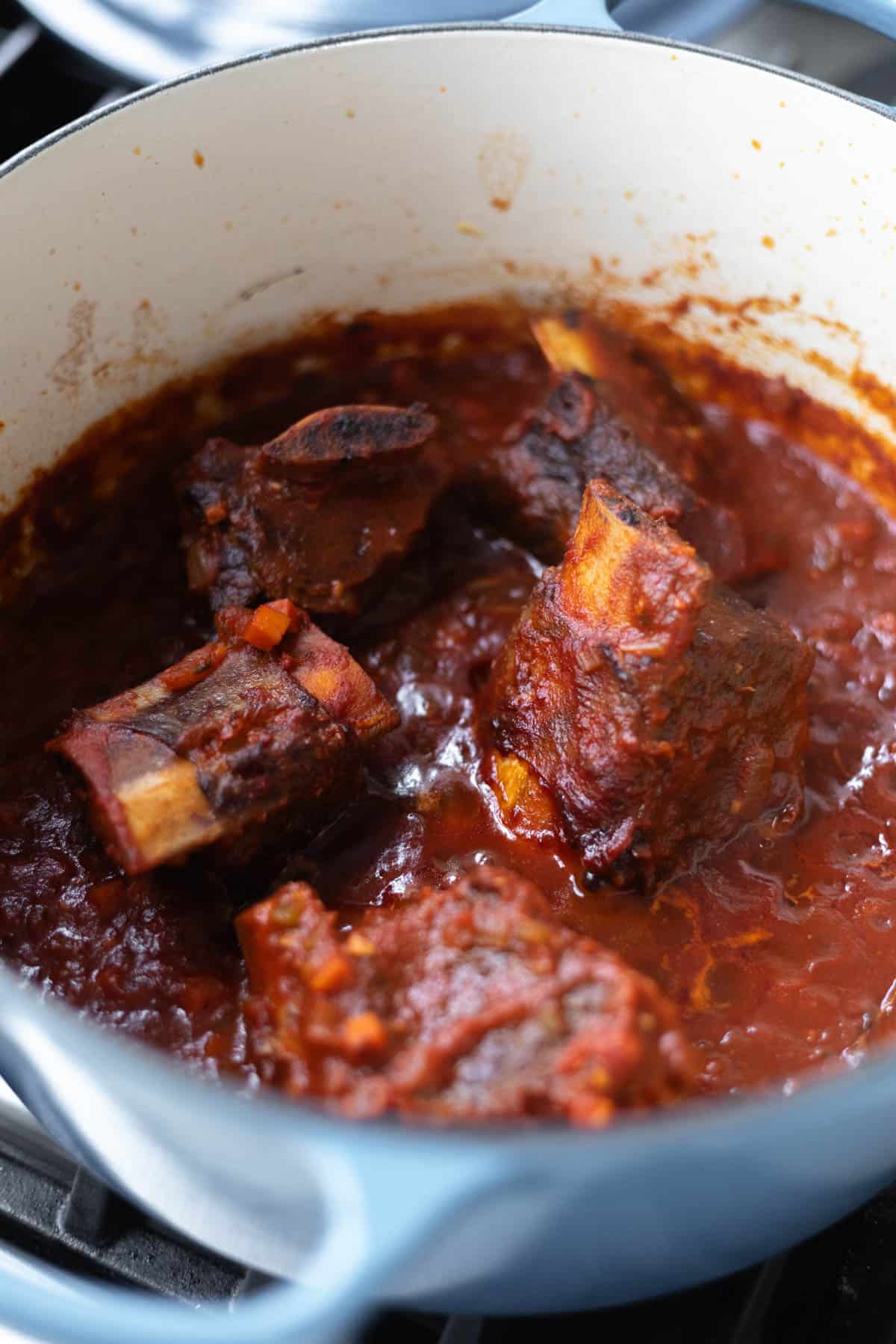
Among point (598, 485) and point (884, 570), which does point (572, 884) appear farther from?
point (884, 570)

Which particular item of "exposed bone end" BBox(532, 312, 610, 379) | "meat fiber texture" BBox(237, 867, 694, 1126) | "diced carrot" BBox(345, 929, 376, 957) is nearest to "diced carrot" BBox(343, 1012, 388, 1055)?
"meat fiber texture" BBox(237, 867, 694, 1126)

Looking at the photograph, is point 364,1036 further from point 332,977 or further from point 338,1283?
point 338,1283

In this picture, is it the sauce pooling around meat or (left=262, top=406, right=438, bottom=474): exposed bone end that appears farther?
(left=262, top=406, right=438, bottom=474): exposed bone end

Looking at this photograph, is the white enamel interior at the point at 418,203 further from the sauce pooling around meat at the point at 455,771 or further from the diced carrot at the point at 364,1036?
the diced carrot at the point at 364,1036

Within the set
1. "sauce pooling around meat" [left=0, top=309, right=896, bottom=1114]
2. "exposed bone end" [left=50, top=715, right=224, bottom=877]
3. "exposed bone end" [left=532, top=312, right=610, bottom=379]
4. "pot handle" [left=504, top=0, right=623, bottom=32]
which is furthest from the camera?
"exposed bone end" [left=532, top=312, right=610, bottom=379]

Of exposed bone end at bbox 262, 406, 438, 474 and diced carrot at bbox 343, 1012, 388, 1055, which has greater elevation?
exposed bone end at bbox 262, 406, 438, 474

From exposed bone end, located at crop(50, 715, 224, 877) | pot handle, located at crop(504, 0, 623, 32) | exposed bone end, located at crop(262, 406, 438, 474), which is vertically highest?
pot handle, located at crop(504, 0, 623, 32)

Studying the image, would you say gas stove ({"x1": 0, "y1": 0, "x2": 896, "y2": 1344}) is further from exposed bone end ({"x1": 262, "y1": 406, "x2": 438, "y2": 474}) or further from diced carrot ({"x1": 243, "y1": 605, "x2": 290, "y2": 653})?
exposed bone end ({"x1": 262, "y1": 406, "x2": 438, "y2": 474})

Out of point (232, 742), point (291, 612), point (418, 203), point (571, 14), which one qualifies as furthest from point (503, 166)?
point (232, 742)
